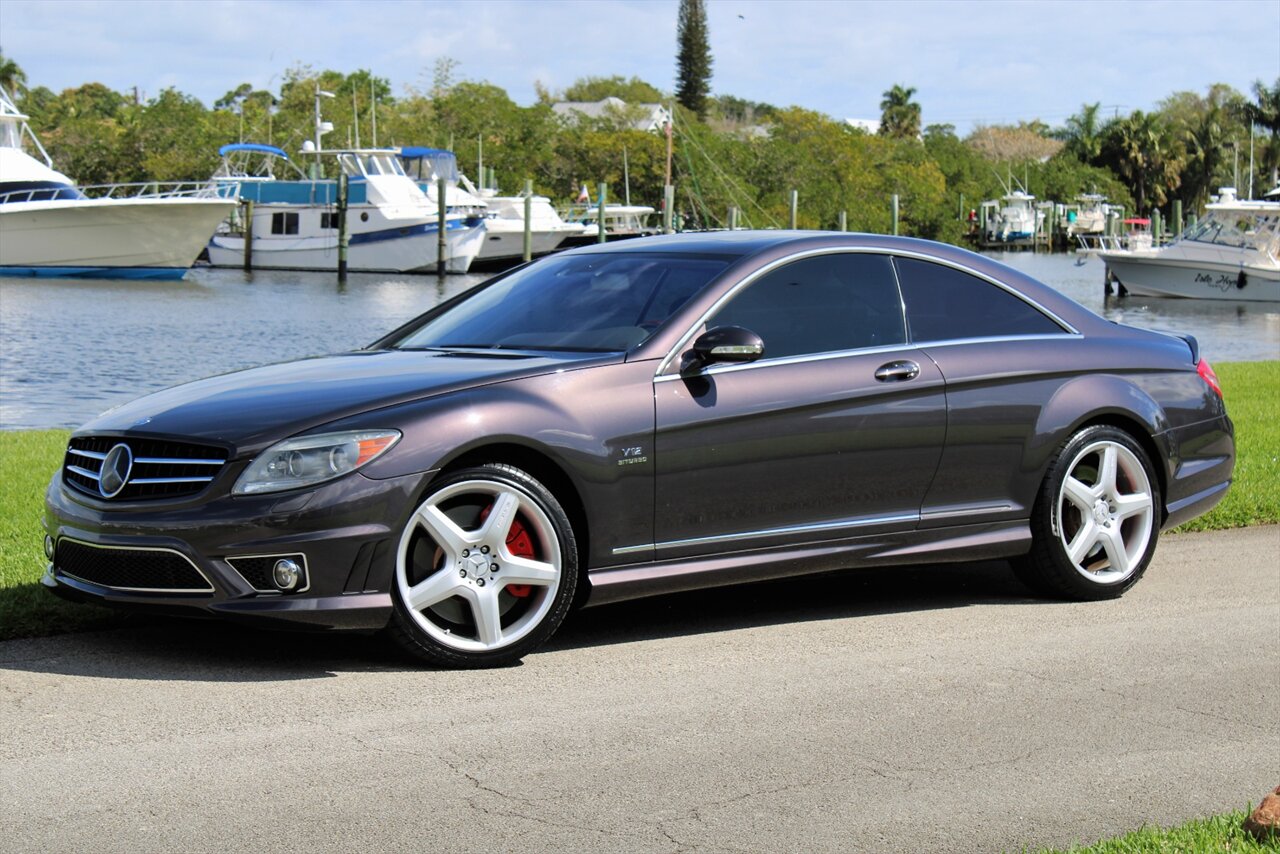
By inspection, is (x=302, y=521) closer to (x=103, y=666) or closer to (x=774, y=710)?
(x=103, y=666)

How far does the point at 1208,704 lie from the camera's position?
18.2 ft

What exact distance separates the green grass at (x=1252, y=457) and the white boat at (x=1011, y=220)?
368 feet

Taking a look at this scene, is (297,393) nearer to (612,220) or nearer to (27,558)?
(27,558)

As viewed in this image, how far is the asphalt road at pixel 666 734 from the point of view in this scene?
4.20 metres

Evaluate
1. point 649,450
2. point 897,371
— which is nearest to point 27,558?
point 649,450

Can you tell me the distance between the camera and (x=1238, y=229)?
2296 inches

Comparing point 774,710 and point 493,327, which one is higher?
point 493,327

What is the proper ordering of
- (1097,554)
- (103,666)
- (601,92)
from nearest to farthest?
(103,666), (1097,554), (601,92)

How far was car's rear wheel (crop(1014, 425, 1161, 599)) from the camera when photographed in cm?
714

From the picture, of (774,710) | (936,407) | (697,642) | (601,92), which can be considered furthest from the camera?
(601,92)

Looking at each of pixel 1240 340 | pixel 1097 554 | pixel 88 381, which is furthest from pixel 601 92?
pixel 1097 554

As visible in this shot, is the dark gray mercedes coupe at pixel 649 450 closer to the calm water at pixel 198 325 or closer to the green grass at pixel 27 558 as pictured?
the green grass at pixel 27 558

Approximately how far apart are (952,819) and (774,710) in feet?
3.62

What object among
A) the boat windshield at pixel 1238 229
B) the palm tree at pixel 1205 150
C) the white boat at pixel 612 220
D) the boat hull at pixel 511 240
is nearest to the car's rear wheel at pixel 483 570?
the boat windshield at pixel 1238 229
